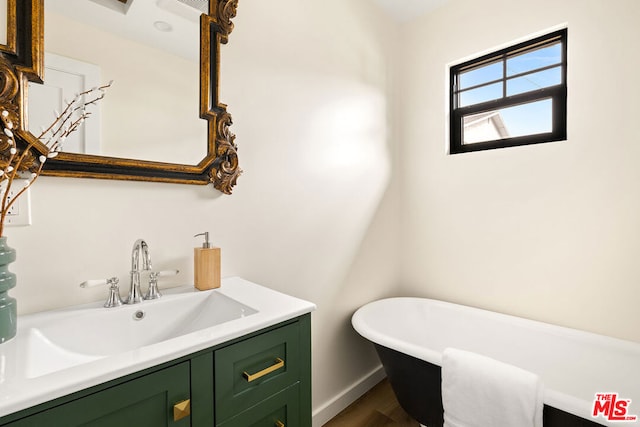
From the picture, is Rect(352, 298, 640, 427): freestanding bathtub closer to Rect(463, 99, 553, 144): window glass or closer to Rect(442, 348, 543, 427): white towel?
Rect(442, 348, 543, 427): white towel

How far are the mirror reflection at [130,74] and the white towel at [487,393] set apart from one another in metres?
1.38

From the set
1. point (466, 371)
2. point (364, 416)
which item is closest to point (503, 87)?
point (466, 371)

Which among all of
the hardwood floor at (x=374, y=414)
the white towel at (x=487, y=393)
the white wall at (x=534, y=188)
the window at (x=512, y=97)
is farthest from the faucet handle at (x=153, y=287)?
the window at (x=512, y=97)

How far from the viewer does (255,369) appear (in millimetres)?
873

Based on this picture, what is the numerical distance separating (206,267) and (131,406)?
562 millimetres

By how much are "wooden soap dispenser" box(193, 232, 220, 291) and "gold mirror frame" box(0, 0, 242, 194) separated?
11.0 inches

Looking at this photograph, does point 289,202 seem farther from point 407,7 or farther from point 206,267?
point 407,7

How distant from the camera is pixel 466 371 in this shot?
49.0 inches

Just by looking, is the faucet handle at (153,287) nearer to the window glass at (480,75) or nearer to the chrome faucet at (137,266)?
the chrome faucet at (137,266)

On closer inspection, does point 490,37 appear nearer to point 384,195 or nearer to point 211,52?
point 384,195

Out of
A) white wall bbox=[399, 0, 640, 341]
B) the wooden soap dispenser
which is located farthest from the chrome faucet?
white wall bbox=[399, 0, 640, 341]

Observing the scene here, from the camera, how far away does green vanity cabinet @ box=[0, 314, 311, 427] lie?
0.60 metres

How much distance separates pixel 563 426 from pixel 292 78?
72.2 inches

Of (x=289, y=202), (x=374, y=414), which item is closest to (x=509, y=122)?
(x=289, y=202)
